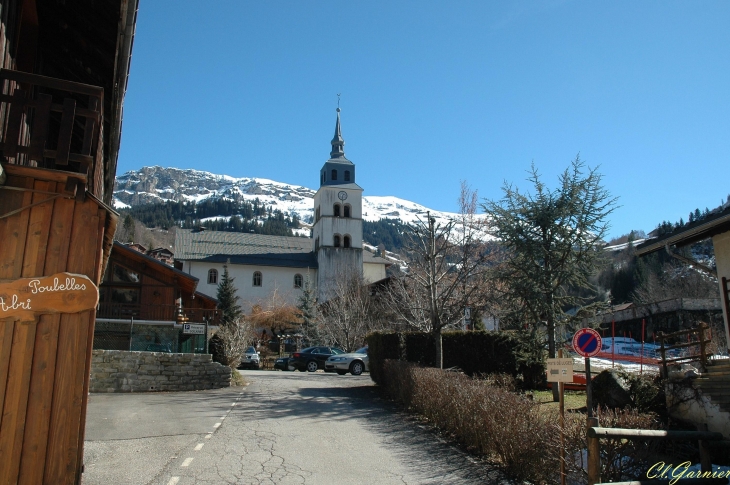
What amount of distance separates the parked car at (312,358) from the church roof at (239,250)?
125 feet

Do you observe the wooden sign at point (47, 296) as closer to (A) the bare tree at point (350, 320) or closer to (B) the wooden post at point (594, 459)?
(B) the wooden post at point (594, 459)

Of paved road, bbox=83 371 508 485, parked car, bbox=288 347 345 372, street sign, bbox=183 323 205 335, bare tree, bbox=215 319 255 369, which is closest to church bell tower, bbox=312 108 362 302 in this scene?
parked car, bbox=288 347 345 372

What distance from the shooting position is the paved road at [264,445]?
782 cm

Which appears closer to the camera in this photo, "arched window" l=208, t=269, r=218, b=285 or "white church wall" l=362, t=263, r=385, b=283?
"arched window" l=208, t=269, r=218, b=285

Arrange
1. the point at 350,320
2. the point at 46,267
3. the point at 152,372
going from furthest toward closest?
the point at 350,320
the point at 152,372
the point at 46,267

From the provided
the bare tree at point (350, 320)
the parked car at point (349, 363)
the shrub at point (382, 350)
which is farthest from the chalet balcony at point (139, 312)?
the bare tree at point (350, 320)

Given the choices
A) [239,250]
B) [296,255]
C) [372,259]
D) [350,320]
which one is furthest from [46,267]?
[372,259]

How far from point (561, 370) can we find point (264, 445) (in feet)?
17.4

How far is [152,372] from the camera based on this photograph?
17.9m

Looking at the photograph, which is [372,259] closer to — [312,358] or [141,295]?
[312,358]

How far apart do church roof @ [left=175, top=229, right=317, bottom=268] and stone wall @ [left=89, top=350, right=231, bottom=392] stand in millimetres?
49169

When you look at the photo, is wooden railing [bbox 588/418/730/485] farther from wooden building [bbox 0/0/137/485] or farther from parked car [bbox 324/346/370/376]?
parked car [bbox 324/346/370/376]

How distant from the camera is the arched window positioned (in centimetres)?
6631

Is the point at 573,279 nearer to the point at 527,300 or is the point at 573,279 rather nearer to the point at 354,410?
the point at 527,300
